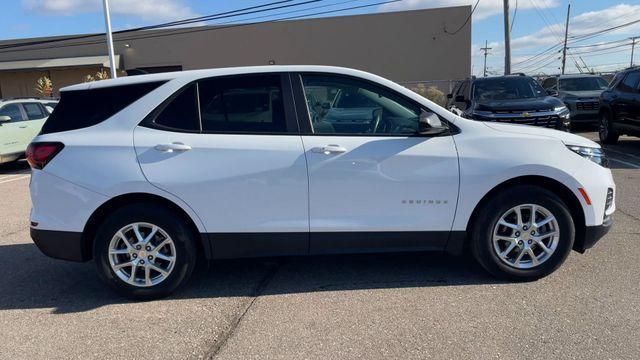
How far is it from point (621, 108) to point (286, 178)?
10234 mm

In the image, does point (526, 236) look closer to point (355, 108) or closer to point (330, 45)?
point (355, 108)

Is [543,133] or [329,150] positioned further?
[543,133]

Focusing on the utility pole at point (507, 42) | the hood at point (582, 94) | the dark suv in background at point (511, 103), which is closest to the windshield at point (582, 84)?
the hood at point (582, 94)

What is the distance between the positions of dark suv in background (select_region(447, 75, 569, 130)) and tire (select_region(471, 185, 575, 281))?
591cm

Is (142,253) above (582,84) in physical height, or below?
below

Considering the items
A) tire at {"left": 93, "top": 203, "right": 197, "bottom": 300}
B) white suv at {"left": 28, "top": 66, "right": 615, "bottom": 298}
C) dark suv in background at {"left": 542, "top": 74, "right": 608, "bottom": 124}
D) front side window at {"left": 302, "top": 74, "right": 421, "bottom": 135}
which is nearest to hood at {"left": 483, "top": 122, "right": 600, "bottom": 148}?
white suv at {"left": 28, "top": 66, "right": 615, "bottom": 298}

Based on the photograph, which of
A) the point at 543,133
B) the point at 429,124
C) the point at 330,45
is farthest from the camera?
the point at 330,45

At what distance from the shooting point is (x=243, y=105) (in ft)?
13.8

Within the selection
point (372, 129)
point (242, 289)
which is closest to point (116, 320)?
point (242, 289)

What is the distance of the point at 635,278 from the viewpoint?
167 inches

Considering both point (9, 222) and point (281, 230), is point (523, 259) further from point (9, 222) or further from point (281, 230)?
point (9, 222)

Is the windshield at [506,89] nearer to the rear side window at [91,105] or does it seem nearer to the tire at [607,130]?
the tire at [607,130]

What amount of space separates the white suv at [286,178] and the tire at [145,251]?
0.4 inches

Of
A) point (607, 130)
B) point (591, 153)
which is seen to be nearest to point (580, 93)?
point (607, 130)
